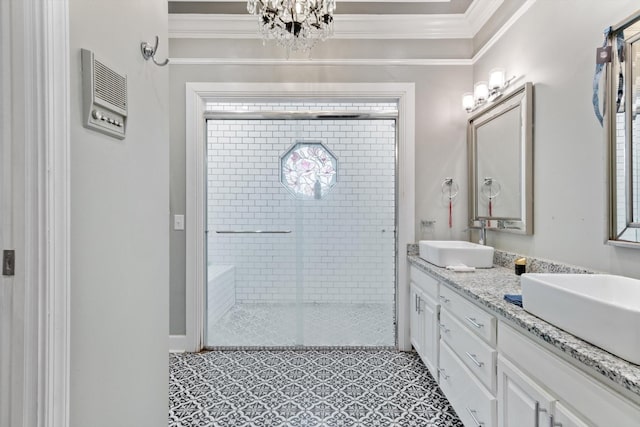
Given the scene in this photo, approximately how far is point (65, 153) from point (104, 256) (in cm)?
34

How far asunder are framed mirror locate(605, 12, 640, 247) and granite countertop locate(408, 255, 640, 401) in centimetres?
51

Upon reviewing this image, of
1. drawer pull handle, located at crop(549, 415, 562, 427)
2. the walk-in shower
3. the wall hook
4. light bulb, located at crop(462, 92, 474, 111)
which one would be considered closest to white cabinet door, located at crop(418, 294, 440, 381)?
the walk-in shower

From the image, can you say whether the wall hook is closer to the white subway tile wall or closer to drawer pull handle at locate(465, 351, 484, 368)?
Result: the white subway tile wall

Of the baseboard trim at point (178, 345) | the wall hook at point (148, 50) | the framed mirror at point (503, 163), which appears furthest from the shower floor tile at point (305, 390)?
the wall hook at point (148, 50)

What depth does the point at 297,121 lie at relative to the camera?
288 centimetres

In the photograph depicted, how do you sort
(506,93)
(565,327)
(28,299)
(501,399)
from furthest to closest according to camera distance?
1. (506,93)
2. (501,399)
3. (565,327)
4. (28,299)

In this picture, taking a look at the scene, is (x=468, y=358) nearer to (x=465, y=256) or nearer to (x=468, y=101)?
(x=465, y=256)

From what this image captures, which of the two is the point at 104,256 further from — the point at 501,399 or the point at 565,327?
the point at 501,399

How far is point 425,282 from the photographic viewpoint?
2.32 metres

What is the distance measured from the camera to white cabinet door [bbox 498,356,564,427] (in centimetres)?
105

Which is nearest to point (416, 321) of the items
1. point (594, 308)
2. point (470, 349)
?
point (470, 349)

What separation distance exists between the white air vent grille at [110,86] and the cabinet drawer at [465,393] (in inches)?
71.9

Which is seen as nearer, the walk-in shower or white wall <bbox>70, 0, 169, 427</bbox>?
white wall <bbox>70, 0, 169, 427</bbox>

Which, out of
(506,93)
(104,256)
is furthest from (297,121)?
(104,256)
